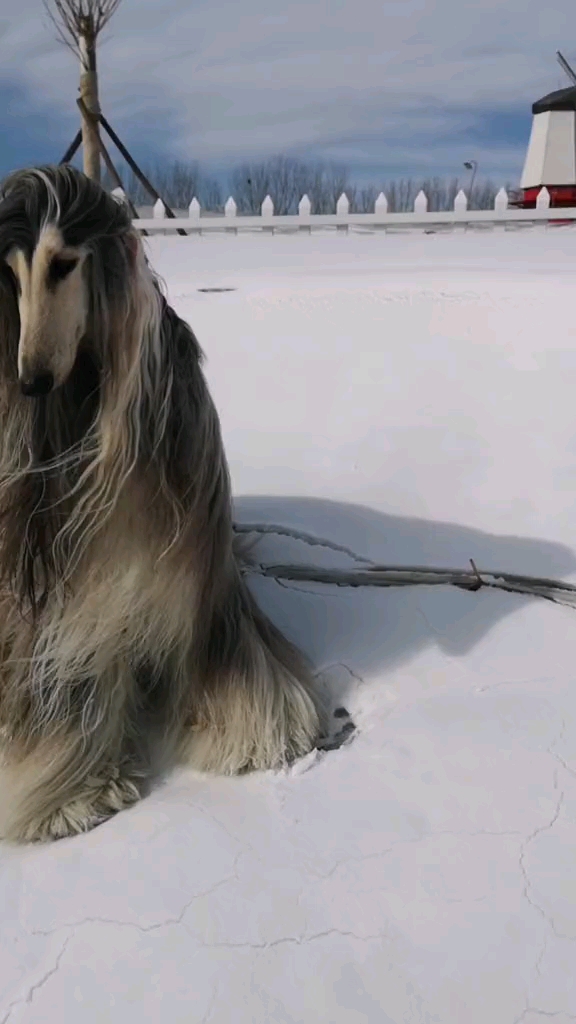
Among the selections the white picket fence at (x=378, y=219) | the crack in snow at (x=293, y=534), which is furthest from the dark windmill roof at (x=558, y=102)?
the crack in snow at (x=293, y=534)

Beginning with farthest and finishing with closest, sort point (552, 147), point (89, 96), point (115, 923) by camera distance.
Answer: point (552, 147), point (89, 96), point (115, 923)

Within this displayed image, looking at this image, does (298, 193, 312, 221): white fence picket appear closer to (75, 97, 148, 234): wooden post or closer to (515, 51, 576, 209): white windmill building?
(75, 97, 148, 234): wooden post

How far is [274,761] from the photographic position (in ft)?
6.32

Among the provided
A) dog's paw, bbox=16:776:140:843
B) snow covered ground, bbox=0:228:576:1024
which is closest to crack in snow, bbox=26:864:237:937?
snow covered ground, bbox=0:228:576:1024

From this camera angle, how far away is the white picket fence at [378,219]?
7.27 m

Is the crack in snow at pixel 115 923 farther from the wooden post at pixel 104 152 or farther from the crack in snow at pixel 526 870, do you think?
the wooden post at pixel 104 152

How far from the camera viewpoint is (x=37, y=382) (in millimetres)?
1392

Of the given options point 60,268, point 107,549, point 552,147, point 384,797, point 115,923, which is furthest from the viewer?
point 552,147

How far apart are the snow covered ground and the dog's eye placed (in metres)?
1.05

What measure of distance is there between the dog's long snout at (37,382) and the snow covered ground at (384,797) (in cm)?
89

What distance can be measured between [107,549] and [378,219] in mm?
6296

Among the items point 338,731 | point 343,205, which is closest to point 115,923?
point 338,731

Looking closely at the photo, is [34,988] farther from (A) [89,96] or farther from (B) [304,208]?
(A) [89,96]

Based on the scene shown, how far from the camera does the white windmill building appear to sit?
1319cm
